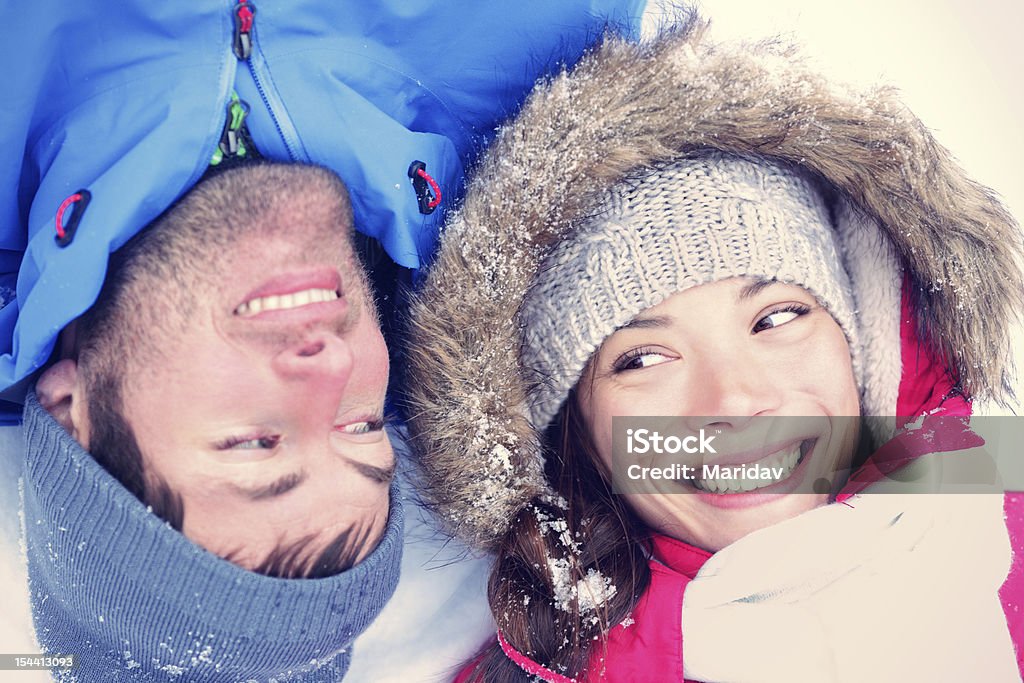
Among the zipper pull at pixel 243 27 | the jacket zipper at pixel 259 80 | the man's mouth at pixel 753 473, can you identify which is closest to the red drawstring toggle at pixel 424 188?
the jacket zipper at pixel 259 80

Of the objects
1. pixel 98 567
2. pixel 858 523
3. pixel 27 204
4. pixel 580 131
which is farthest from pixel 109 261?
pixel 858 523

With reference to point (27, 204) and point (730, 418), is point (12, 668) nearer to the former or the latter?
point (27, 204)

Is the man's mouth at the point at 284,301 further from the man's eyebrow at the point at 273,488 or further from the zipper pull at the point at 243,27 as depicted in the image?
the zipper pull at the point at 243,27

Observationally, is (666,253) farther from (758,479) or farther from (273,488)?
(273,488)

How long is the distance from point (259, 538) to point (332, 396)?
20cm

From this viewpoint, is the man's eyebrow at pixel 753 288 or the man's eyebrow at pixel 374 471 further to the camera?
the man's eyebrow at pixel 753 288

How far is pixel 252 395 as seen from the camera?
1.04m

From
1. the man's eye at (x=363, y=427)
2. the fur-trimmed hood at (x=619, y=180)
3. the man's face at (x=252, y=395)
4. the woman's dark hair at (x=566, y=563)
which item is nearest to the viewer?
the man's face at (x=252, y=395)

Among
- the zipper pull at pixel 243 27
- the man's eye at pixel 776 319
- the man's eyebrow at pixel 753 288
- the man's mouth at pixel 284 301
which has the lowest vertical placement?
the man's eye at pixel 776 319

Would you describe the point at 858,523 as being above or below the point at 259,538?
below

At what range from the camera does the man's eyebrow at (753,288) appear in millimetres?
1274

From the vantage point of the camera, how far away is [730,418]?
126 centimetres

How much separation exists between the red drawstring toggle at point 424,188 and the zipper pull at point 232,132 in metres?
0.25

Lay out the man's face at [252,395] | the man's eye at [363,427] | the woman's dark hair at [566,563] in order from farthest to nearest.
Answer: the woman's dark hair at [566,563] → the man's eye at [363,427] → the man's face at [252,395]
